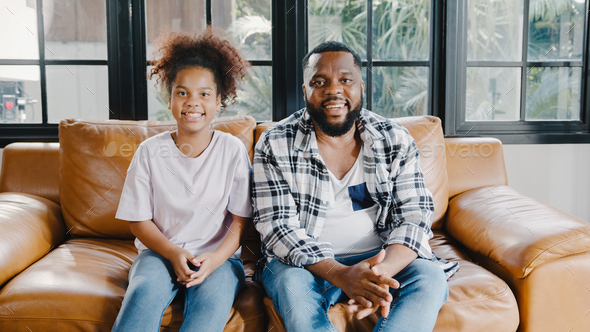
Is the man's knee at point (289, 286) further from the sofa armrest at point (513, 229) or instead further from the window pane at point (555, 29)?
the window pane at point (555, 29)

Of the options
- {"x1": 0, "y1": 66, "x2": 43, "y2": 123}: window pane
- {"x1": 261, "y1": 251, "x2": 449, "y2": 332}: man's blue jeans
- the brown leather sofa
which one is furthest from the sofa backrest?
{"x1": 0, "y1": 66, "x2": 43, "y2": 123}: window pane

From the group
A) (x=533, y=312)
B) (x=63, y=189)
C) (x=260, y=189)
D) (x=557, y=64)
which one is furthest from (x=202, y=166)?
(x=557, y=64)

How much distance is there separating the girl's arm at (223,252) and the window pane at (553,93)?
180cm

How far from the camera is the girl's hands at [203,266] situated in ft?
3.66

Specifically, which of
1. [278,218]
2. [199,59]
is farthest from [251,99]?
[278,218]

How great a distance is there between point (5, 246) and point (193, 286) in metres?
0.63

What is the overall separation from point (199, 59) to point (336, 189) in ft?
2.08

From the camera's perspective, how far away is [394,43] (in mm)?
2139

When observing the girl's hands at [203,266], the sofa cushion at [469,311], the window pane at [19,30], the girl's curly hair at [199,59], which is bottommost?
the sofa cushion at [469,311]

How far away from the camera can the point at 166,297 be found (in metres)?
1.11

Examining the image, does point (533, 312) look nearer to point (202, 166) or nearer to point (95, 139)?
point (202, 166)

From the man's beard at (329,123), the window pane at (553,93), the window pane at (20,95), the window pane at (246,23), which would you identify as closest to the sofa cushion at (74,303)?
the man's beard at (329,123)

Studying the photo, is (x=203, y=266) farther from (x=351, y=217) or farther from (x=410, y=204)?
(x=410, y=204)

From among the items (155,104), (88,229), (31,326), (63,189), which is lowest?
(31,326)
